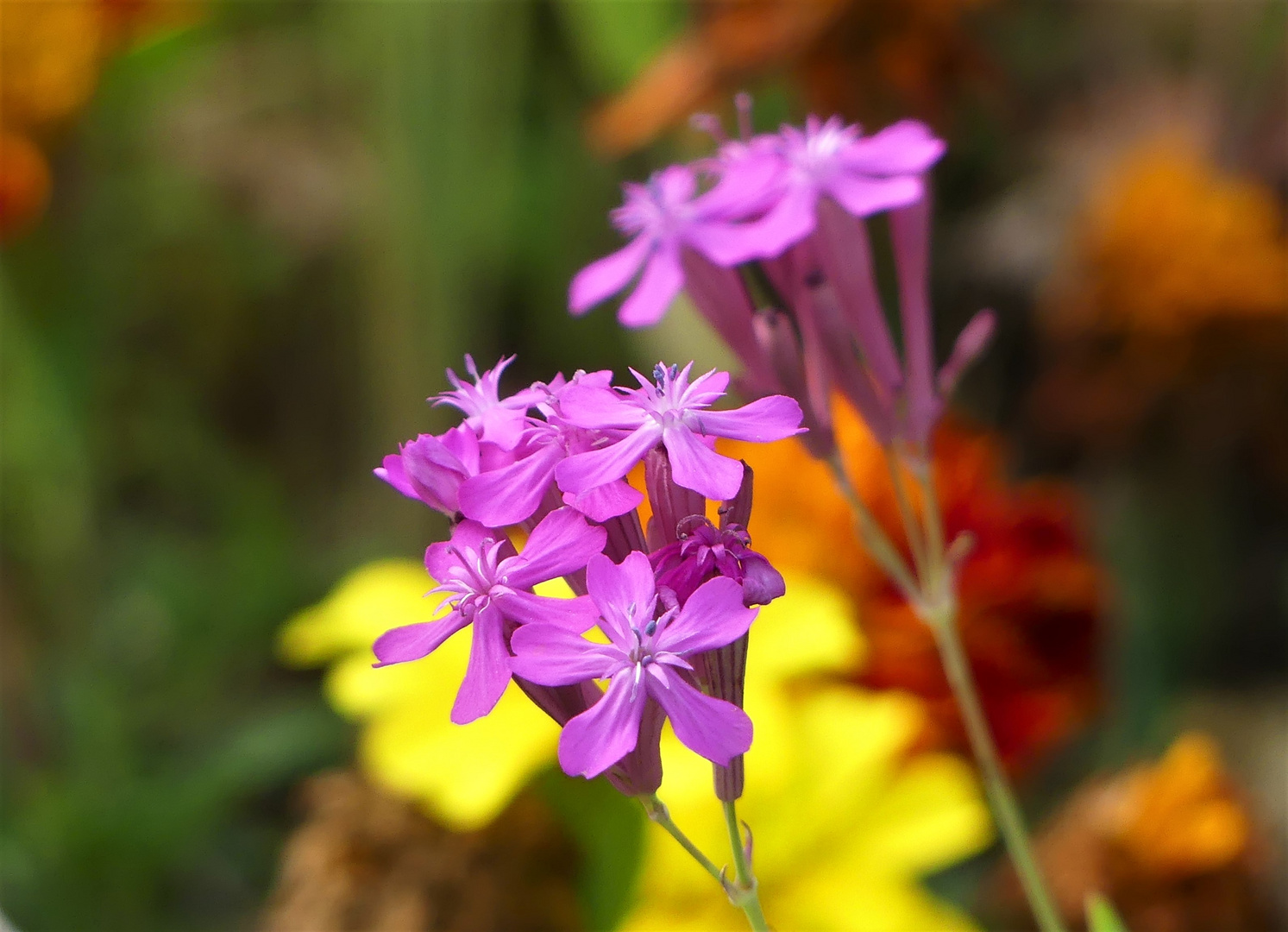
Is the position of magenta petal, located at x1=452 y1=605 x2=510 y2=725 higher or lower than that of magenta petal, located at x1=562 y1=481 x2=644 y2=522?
lower

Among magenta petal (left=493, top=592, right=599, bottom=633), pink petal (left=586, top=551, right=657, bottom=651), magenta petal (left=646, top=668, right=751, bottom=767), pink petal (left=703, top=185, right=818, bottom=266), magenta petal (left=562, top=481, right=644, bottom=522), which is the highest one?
pink petal (left=703, top=185, right=818, bottom=266)

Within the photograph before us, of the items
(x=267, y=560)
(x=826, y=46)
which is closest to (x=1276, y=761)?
(x=826, y=46)

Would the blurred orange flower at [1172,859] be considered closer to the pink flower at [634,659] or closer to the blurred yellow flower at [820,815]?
the blurred yellow flower at [820,815]

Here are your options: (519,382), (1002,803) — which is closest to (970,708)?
(1002,803)

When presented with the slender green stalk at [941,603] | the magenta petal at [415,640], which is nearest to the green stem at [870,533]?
the slender green stalk at [941,603]

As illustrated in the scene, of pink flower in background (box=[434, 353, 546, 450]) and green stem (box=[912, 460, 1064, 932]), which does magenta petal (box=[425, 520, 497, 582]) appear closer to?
pink flower in background (box=[434, 353, 546, 450])

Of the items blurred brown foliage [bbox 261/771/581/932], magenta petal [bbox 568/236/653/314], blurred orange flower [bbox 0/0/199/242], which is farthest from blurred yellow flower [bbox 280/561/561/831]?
blurred orange flower [bbox 0/0/199/242]

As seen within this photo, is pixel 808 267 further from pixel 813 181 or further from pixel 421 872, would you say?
pixel 421 872

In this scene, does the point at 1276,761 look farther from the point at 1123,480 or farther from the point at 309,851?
the point at 309,851
